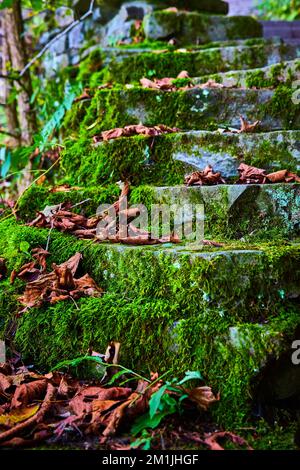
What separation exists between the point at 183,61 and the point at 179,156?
150 centimetres

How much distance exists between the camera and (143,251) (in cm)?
212

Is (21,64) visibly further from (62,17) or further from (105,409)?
(105,409)

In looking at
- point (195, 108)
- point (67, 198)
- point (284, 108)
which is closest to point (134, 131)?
point (195, 108)

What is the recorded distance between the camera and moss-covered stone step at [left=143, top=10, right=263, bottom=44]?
4.47 meters

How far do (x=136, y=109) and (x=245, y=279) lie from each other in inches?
73.4

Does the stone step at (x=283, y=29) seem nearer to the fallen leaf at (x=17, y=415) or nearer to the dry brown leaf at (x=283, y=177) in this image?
the dry brown leaf at (x=283, y=177)

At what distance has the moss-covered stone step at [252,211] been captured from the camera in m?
2.33

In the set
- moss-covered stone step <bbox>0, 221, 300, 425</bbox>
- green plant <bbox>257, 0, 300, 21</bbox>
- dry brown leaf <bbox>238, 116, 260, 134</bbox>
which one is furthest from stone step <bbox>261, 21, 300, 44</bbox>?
moss-covered stone step <bbox>0, 221, 300, 425</bbox>

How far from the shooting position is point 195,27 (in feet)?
15.2

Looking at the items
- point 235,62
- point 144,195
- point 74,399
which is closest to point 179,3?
point 235,62

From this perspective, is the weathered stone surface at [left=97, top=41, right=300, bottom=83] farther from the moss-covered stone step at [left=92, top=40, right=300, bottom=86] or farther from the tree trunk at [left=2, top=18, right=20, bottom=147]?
the tree trunk at [left=2, top=18, right=20, bottom=147]

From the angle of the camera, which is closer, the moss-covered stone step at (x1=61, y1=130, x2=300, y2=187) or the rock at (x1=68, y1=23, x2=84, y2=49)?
the moss-covered stone step at (x1=61, y1=130, x2=300, y2=187)

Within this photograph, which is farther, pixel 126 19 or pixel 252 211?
pixel 126 19

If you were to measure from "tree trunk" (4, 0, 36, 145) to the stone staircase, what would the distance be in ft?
4.13
